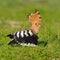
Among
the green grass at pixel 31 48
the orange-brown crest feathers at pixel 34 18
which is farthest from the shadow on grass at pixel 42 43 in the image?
the orange-brown crest feathers at pixel 34 18

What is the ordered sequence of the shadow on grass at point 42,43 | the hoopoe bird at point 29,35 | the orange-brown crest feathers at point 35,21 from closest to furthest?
the hoopoe bird at point 29,35
the orange-brown crest feathers at point 35,21
the shadow on grass at point 42,43

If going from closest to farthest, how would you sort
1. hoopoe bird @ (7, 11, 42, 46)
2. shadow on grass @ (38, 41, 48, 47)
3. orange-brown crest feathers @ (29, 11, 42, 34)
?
hoopoe bird @ (7, 11, 42, 46) → orange-brown crest feathers @ (29, 11, 42, 34) → shadow on grass @ (38, 41, 48, 47)

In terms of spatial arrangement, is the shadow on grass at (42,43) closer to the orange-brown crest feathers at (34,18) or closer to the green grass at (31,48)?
the green grass at (31,48)

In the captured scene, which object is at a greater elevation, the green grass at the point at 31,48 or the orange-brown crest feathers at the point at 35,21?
→ the orange-brown crest feathers at the point at 35,21

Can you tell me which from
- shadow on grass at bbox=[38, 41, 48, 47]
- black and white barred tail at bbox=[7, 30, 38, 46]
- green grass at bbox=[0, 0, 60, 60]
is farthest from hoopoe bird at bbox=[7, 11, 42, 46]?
shadow on grass at bbox=[38, 41, 48, 47]

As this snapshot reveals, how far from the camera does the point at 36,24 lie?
10.8 m

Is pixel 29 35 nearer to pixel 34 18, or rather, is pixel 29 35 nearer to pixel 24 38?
pixel 24 38

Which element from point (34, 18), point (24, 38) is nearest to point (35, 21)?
point (34, 18)

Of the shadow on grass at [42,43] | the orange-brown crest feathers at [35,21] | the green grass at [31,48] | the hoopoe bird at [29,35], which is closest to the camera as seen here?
the green grass at [31,48]

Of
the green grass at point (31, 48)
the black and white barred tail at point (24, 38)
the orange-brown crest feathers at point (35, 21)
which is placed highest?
the orange-brown crest feathers at point (35, 21)

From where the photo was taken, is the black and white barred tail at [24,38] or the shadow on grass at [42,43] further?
the shadow on grass at [42,43]

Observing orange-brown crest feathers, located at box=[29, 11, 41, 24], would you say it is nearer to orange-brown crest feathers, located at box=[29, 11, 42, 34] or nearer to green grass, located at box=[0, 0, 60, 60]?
orange-brown crest feathers, located at box=[29, 11, 42, 34]

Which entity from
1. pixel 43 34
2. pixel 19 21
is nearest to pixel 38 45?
pixel 43 34

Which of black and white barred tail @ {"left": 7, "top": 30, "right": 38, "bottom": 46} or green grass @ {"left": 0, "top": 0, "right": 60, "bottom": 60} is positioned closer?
green grass @ {"left": 0, "top": 0, "right": 60, "bottom": 60}
